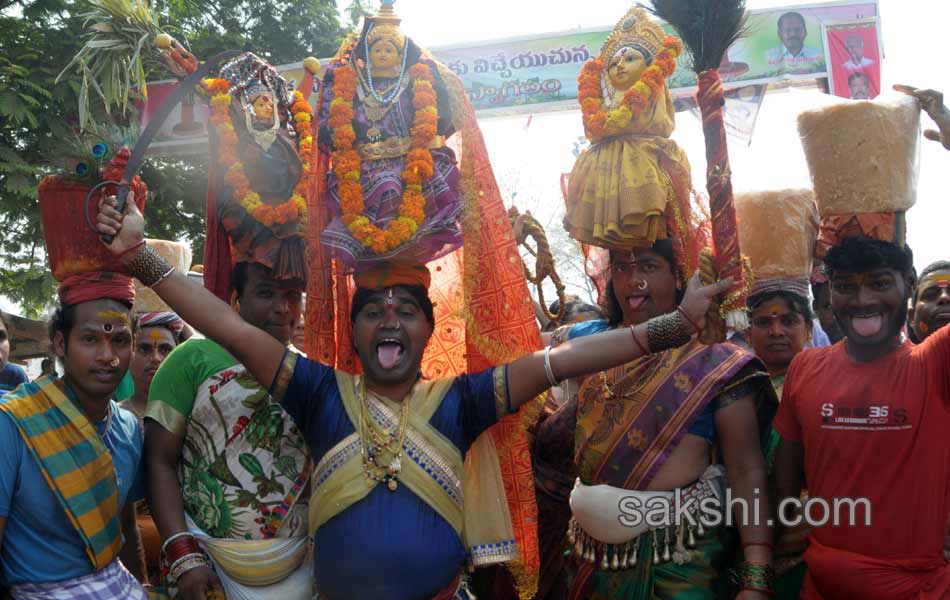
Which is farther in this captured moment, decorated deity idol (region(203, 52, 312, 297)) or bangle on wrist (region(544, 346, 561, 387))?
decorated deity idol (region(203, 52, 312, 297))

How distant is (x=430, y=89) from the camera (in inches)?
140

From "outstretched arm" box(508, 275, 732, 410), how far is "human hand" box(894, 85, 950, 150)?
122 centimetres

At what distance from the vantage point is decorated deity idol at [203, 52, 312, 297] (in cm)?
389

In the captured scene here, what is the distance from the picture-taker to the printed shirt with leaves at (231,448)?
3633 mm

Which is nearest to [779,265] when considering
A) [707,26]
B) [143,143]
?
[707,26]

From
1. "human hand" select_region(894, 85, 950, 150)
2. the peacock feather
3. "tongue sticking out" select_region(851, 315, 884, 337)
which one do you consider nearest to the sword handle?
the peacock feather

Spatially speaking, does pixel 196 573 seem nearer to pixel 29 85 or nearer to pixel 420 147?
pixel 420 147

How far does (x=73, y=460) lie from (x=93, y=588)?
1.65 feet

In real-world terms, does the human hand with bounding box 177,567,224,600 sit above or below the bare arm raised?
below

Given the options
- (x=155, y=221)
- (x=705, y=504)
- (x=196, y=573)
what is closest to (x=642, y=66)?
(x=705, y=504)

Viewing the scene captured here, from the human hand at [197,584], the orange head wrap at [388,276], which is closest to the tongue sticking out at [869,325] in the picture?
the orange head wrap at [388,276]

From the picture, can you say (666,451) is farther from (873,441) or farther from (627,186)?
(627,186)

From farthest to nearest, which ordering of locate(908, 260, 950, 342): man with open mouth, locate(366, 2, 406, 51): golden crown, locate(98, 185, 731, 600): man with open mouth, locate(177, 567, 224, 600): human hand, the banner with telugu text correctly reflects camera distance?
the banner with telugu text, locate(908, 260, 950, 342): man with open mouth, locate(366, 2, 406, 51): golden crown, locate(177, 567, 224, 600): human hand, locate(98, 185, 731, 600): man with open mouth

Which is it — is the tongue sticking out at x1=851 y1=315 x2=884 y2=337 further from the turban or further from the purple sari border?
the turban
